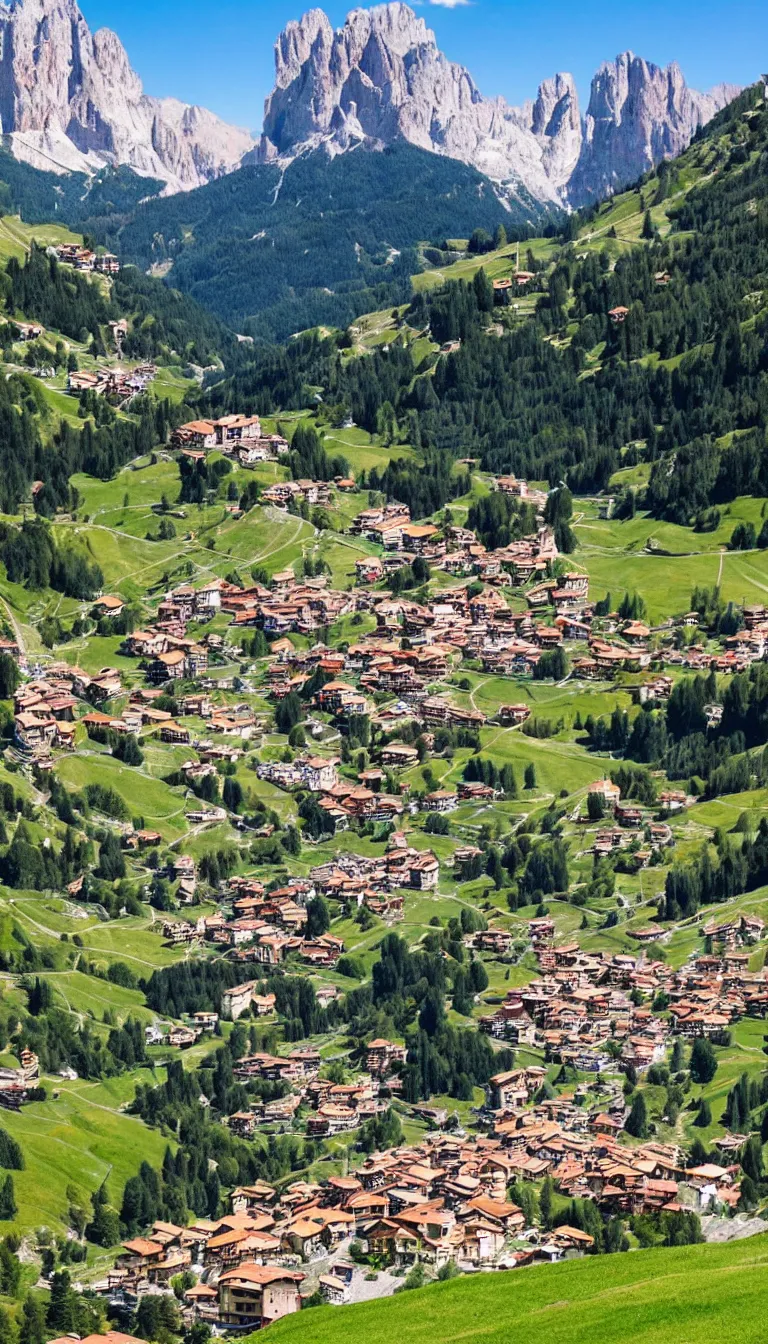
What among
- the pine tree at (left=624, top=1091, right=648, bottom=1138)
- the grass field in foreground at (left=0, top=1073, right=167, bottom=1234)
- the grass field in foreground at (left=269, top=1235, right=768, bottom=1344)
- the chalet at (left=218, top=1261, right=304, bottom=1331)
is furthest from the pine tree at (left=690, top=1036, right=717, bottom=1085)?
the grass field in foreground at (left=269, top=1235, right=768, bottom=1344)

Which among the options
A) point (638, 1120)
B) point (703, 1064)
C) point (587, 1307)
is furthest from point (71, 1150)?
point (587, 1307)

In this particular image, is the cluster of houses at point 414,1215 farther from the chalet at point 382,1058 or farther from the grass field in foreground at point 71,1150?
the chalet at point 382,1058

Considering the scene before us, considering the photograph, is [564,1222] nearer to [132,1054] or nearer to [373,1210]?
[373,1210]

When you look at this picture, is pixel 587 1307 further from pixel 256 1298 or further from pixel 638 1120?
pixel 638 1120

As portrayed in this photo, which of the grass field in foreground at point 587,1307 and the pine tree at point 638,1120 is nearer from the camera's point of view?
the grass field in foreground at point 587,1307

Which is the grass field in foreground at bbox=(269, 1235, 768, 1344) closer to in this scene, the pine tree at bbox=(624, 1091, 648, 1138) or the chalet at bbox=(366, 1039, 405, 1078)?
the pine tree at bbox=(624, 1091, 648, 1138)

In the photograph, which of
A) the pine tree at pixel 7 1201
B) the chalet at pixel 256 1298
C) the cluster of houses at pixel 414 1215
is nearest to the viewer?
the chalet at pixel 256 1298

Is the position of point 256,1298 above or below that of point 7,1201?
above

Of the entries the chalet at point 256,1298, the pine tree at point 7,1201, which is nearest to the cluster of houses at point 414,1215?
the chalet at point 256,1298

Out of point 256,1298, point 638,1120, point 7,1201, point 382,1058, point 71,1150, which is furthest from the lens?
point 382,1058

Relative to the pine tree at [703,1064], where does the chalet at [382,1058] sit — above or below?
below
